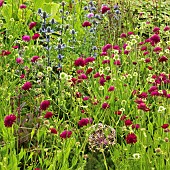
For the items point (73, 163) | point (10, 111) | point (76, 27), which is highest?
point (76, 27)

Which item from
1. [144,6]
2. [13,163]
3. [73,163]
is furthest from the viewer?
[144,6]

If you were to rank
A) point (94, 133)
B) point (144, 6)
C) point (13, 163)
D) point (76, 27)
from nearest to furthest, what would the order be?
point (13, 163) < point (94, 133) < point (76, 27) < point (144, 6)

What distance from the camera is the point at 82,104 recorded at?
3131 mm

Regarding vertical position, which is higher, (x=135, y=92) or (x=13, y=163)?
(x=135, y=92)

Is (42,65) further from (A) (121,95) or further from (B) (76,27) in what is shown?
(B) (76,27)

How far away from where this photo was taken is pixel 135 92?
2854mm

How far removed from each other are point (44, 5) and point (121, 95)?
8.12 feet

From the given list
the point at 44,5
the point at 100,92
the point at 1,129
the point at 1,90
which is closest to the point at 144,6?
the point at 44,5

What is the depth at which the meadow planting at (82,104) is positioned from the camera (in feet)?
7.38

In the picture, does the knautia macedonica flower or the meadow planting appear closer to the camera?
the meadow planting

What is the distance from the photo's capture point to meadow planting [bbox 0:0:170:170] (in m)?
2.25

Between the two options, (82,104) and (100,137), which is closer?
(100,137)

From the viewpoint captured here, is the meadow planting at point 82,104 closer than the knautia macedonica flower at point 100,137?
Yes

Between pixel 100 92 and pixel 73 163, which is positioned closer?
pixel 73 163
